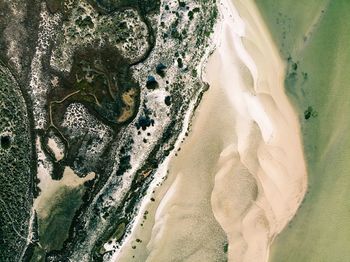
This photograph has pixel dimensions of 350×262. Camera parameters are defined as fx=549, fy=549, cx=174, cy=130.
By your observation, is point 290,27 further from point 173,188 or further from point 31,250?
point 31,250

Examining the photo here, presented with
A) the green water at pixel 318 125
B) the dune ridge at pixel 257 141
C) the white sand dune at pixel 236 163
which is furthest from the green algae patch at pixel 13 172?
the green water at pixel 318 125

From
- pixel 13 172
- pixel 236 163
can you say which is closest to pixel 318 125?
pixel 236 163

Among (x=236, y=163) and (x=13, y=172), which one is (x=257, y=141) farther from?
(x=13, y=172)

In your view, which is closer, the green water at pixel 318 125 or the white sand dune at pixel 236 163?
the white sand dune at pixel 236 163

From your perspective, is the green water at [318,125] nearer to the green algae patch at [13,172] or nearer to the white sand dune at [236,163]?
the white sand dune at [236,163]

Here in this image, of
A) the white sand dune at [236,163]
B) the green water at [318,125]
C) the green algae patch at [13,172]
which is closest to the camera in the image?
the white sand dune at [236,163]

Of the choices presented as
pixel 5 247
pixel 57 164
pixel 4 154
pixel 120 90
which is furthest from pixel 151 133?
pixel 5 247
